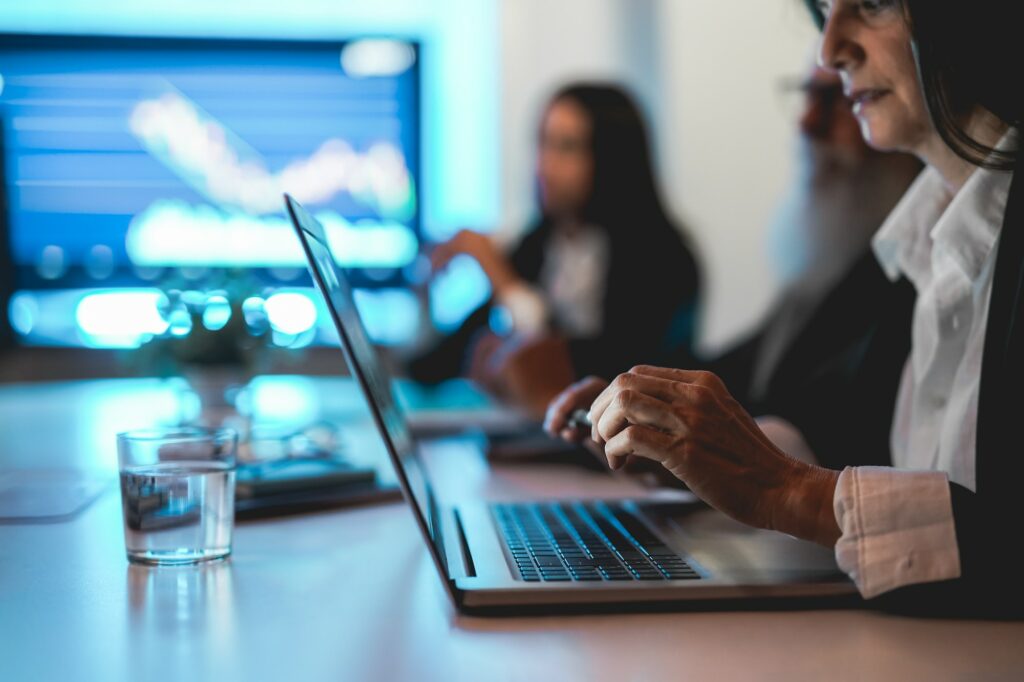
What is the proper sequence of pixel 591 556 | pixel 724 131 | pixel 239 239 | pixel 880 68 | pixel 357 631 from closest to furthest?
pixel 357 631 → pixel 591 556 → pixel 880 68 → pixel 724 131 → pixel 239 239

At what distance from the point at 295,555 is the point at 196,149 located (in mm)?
2886

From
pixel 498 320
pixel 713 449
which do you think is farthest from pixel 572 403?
pixel 498 320

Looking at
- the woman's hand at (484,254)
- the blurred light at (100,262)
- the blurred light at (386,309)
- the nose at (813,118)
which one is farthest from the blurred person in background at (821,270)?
the blurred light at (100,262)

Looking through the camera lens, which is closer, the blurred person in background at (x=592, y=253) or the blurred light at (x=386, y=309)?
the blurred person in background at (x=592, y=253)

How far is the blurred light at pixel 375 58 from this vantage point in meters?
3.56

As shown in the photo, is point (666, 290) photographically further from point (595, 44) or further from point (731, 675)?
point (731, 675)

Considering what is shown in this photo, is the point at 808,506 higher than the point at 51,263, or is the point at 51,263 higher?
the point at 808,506

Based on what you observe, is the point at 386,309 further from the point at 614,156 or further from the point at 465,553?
the point at 465,553

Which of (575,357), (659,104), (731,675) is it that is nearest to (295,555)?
(731,675)

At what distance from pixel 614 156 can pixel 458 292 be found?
2.62ft

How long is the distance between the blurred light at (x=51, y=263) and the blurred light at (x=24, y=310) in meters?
0.09

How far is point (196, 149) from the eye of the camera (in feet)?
11.5

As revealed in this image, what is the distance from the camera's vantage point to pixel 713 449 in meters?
0.69

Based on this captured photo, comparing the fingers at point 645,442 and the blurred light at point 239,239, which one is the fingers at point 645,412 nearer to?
the fingers at point 645,442
